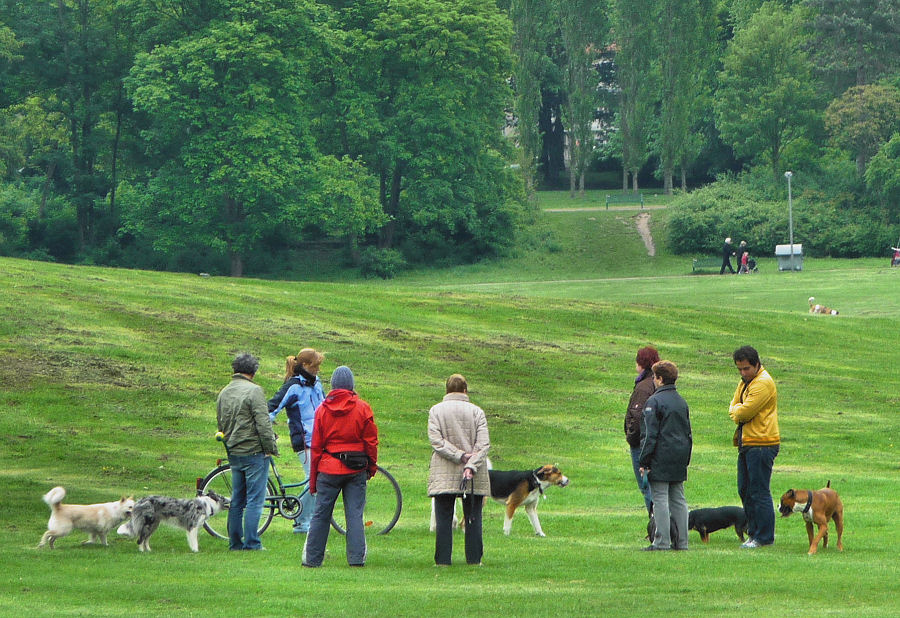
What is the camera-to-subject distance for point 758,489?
13.5m

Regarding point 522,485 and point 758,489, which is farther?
point 522,485

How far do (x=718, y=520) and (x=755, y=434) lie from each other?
150 cm

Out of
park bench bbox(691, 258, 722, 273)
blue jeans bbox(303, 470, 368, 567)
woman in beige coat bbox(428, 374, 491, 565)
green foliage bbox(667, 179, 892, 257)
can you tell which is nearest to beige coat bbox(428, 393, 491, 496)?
woman in beige coat bbox(428, 374, 491, 565)

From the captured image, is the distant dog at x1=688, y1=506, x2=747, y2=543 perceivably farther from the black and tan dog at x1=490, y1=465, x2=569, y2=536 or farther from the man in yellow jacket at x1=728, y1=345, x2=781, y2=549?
the black and tan dog at x1=490, y1=465, x2=569, y2=536

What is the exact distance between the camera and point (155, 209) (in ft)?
218

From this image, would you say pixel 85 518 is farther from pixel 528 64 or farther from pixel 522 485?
pixel 528 64

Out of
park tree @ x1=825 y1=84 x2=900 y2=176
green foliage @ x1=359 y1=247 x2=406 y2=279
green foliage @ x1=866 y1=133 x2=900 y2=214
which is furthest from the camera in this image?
park tree @ x1=825 y1=84 x2=900 y2=176

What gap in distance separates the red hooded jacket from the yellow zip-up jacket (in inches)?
153

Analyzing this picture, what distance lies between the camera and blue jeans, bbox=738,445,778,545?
13.4m

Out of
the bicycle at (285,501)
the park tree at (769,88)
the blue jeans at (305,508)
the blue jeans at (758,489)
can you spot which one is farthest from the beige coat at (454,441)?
the park tree at (769,88)

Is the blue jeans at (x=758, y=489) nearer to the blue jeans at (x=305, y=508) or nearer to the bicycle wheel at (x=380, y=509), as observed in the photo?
the bicycle wheel at (x=380, y=509)

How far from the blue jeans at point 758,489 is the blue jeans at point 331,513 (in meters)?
4.04

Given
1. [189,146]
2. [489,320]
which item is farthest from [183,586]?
[189,146]

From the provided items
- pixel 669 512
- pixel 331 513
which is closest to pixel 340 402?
pixel 331 513
